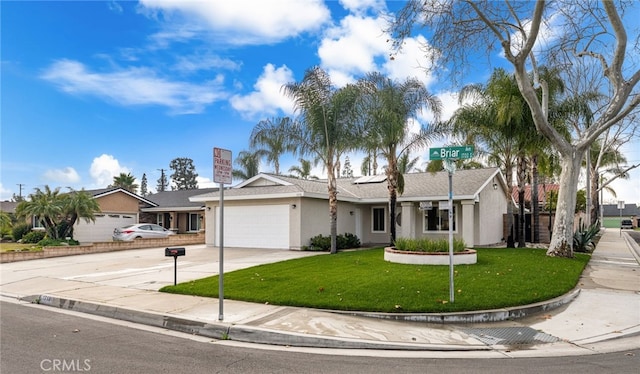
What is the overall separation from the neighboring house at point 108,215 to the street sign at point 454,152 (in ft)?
87.1

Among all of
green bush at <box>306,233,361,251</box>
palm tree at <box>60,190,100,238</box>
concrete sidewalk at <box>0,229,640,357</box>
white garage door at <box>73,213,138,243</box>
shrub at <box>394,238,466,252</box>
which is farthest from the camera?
white garage door at <box>73,213,138,243</box>

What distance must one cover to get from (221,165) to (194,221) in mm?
27484

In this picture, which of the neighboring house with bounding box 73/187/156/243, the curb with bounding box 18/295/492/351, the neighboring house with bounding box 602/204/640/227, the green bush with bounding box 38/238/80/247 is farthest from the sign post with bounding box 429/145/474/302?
the neighboring house with bounding box 602/204/640/227

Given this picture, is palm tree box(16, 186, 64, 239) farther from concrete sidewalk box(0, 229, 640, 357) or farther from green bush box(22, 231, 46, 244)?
concrete sidewalk box(0, 229, 640, 357)

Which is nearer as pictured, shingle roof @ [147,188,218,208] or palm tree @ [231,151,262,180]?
shingle roof @ [147,188,218,208]

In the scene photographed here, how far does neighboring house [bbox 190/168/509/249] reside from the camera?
20.2m

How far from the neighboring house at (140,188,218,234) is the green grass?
66.6ft

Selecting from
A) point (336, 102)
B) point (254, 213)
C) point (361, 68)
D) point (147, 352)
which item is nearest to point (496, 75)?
point (361, 68)

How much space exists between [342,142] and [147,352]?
519 inches

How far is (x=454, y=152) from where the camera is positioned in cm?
797

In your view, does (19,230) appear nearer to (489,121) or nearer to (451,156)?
(489,121)

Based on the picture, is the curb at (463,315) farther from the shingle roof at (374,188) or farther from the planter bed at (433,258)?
the shingle roof at (374,188)

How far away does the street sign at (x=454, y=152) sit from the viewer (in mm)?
7844

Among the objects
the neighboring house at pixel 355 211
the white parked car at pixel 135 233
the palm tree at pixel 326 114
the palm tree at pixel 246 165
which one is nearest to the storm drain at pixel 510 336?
the palm tree at pixel 326 114
